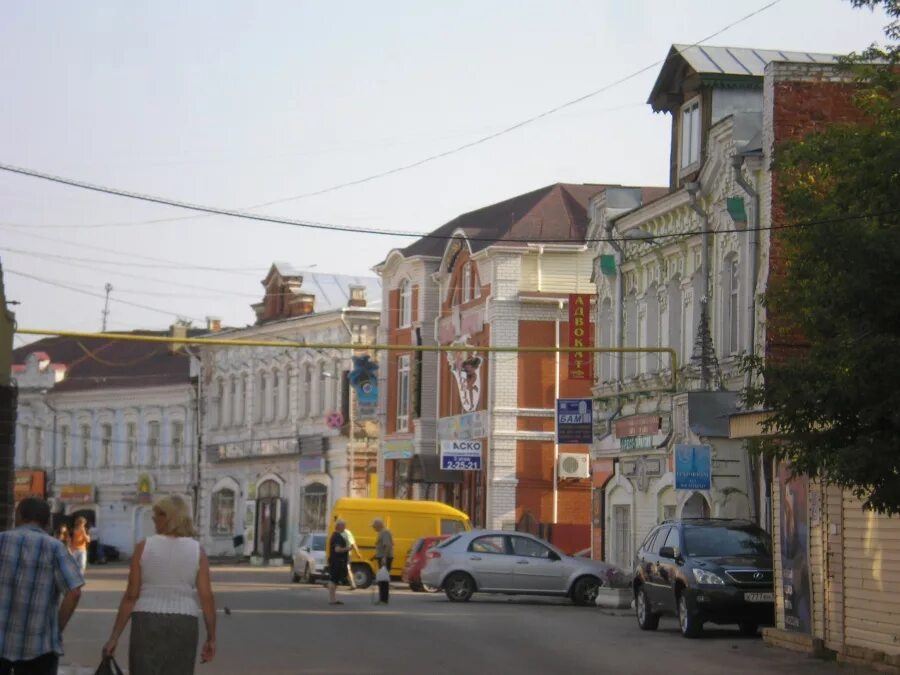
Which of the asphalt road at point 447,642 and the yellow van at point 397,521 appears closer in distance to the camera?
the asphalt road at point 447,642

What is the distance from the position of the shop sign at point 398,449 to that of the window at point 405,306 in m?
4.19

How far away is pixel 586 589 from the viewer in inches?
1383

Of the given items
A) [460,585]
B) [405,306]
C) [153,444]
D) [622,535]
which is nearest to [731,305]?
[460,585]

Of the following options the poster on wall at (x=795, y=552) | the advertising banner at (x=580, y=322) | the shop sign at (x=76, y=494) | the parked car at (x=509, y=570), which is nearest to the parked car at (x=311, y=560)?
the advertising banner at (x=580, y=322)

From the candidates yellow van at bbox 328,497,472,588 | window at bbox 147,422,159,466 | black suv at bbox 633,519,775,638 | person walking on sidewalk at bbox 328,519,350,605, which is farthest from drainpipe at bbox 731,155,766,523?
window at bbox 147,422,159,466

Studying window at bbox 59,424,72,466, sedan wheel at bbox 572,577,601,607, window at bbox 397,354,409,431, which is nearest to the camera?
sedan wheel at bbox 572,577,601,607

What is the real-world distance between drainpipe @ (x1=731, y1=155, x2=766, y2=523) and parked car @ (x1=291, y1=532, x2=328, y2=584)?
15.7 meters

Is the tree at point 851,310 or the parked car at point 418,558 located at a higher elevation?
the tree at point 851,310

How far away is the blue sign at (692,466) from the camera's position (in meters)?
33.7

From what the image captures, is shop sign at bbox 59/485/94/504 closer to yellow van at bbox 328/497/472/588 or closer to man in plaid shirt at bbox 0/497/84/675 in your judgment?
yellow van at bbox 328/497/472/588

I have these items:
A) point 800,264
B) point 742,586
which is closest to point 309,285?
point 742,586

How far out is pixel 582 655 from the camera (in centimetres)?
2144

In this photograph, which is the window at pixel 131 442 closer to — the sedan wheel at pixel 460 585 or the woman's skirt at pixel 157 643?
the sedan wheel at pixel 460 585

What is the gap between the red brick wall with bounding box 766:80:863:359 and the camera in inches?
1275
